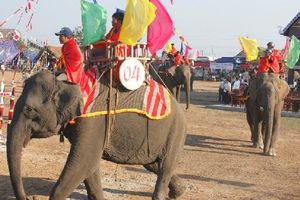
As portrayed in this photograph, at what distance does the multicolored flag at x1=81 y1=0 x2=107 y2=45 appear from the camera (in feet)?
21.3

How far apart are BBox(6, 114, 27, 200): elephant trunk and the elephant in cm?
765

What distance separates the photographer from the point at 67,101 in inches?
221

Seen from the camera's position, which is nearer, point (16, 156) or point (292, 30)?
point (16, 156)

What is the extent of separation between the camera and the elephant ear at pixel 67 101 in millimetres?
5582

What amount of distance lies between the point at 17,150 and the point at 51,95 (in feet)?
2.23

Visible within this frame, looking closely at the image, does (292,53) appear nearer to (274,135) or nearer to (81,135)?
(274,135)

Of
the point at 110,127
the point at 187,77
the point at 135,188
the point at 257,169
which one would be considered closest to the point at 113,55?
the point at 110,127

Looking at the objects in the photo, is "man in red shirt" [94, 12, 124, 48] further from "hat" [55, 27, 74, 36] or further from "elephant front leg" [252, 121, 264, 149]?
"elephant front leg" [252, 121, 264, 149]

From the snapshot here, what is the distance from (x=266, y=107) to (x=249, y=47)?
1435 millimetres

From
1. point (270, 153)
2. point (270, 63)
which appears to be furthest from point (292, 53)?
point (270, 153)

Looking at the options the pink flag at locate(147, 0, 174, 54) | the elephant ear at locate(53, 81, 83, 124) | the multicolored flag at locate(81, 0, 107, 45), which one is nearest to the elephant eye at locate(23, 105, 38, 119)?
the elephant ear at locate(53, 81, 83, 124)

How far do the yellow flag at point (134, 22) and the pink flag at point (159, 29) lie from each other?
0.51 meters

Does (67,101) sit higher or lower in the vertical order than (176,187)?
higher

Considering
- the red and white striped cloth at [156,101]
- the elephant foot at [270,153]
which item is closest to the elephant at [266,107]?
the elephant foot at [270,153]
